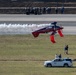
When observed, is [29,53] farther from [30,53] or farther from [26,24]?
[26,24]

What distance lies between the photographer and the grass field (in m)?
41.8

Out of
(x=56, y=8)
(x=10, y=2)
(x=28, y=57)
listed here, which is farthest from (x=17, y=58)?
(x=10, y=2)

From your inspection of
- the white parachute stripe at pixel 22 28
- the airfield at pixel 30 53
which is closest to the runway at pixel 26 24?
the white parachute stripe at pixel 22 28

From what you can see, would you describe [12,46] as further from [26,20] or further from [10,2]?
[10,2]

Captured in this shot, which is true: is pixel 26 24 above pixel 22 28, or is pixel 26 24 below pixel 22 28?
below

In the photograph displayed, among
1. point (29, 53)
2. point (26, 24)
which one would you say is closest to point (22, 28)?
point (29, 53)

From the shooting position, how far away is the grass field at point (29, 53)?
137ft

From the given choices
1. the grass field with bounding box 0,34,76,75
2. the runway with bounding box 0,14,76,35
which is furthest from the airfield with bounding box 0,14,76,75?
the runway with bounding box 0,14,76,35

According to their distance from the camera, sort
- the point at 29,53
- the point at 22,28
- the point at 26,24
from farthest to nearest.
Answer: the point at 26,24 → the point at 29,53 → the point at 22,28

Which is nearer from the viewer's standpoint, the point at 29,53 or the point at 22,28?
the point at 22,28

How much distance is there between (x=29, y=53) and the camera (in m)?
50.2

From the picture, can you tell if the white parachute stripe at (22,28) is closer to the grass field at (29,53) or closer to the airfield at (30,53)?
the airfield at (30,53)

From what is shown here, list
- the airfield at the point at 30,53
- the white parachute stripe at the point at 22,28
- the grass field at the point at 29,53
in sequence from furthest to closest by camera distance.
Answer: the white parachute stripe at the point at 22,28
the airfield at the point at 30,53
the grass field at the point at 29,53

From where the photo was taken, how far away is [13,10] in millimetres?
97688
